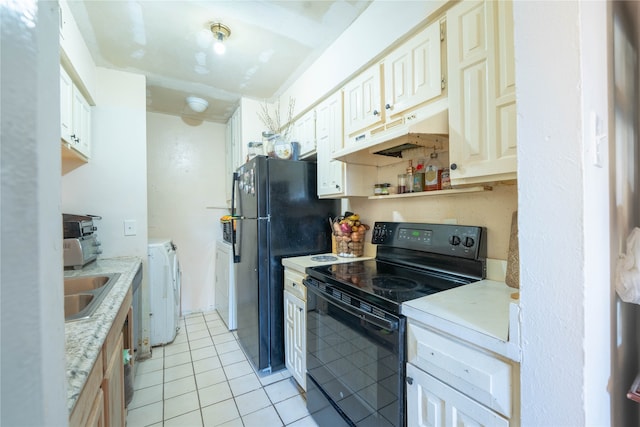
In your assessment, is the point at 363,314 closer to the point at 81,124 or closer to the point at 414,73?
the point at 414,73

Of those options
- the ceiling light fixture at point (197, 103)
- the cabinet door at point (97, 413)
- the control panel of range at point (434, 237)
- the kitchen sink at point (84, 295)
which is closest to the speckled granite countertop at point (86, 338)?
the kitchen sink at point (84, 295)

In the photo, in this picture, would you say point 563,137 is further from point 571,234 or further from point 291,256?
point 291,256

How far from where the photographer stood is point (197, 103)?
2.91 m

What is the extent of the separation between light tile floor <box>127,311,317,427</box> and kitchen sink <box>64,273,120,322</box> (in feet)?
2.75

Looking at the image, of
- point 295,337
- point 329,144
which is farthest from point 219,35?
point 295,337

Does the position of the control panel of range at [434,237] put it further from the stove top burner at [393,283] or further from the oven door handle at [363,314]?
the oven door handle at [363,314]

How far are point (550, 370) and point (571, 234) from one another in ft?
1.06

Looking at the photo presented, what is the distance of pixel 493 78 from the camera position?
1.08m

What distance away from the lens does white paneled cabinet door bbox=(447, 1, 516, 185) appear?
41.0 inches

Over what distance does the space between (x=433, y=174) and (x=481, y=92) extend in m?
0.55

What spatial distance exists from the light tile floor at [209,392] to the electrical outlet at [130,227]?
1.08 metres

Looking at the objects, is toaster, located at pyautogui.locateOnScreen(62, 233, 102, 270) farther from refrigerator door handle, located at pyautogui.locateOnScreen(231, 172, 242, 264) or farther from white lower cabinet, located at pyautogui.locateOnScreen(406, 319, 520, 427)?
white lower cabinet, located at pyautogui.locateOnScreen(406, 319, 520, 427)

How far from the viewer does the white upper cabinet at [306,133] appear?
7.57ft

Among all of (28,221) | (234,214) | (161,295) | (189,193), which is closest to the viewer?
(28,221)
